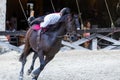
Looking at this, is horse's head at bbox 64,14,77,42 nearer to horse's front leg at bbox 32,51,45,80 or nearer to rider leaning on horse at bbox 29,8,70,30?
rider leaning on horse at bbox 29,8,70,30

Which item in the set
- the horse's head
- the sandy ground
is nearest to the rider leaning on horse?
the horse's head

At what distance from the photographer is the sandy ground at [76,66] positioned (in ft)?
39.4

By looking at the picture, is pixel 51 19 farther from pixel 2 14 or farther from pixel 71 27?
pixel 2 14

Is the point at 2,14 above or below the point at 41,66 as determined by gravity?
below

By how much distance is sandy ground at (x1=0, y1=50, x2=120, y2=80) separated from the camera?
12.0 metres

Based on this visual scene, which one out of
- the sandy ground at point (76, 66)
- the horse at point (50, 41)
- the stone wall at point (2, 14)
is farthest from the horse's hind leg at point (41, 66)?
the stone wall at point (2, 14)

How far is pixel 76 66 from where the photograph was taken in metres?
14.3

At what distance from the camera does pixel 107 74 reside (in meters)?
12.5

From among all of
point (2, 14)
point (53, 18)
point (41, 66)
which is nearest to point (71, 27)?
point (53, 18)

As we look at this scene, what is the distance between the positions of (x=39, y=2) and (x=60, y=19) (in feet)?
A: 45.5

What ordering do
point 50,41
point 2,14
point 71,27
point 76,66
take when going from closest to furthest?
point 71,27, point 50,41, point 76,66, point 2,14

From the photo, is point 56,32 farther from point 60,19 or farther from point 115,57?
point 115,57

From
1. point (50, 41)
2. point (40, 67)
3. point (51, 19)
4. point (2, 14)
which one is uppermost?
point (51, 19)

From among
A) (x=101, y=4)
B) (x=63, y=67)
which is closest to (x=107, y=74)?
(x=63, y=67)
